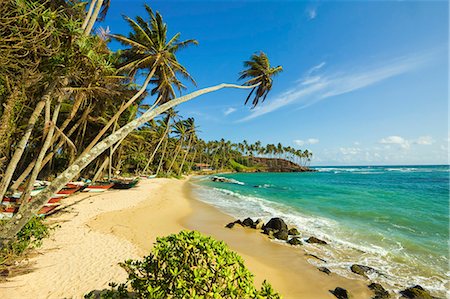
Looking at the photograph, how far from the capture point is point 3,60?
455cm

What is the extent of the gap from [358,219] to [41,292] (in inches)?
654

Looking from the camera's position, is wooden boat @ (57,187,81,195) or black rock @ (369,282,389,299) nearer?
black rock @ (369,282,389,299)

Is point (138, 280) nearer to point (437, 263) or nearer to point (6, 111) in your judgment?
point (6, 111)

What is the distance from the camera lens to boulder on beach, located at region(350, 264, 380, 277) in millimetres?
6831

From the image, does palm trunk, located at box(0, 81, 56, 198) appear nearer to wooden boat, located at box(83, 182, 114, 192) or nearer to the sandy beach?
Result: the sandy beach

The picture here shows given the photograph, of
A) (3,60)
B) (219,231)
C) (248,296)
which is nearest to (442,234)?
(219,231)

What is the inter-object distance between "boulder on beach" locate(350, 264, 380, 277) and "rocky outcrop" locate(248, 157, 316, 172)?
97.3 metres

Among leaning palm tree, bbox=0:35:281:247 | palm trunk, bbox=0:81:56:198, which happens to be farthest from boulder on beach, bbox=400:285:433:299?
palm trunk, bbox=0:81:56:198

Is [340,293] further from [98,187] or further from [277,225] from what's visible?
[98,187]

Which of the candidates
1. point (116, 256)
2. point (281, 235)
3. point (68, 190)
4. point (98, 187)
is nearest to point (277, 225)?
point (281, 235)

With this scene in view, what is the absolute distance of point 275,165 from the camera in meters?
112

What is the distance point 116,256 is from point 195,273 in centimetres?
485

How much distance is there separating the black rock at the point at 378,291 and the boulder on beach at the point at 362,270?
671 mm

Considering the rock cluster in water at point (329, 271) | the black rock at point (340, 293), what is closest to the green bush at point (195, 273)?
the black rock at point (340, 293)
